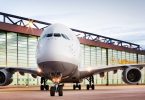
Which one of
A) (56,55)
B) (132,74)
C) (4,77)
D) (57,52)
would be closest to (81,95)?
(56,55)

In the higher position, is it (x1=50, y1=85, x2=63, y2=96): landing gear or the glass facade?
the glass facade

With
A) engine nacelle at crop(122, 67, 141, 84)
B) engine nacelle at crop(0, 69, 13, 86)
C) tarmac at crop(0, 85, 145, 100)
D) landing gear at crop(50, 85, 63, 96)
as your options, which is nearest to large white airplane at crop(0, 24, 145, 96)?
landing gear at crop(50, 85, 63, 96)

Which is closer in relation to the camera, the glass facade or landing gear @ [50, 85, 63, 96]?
landing gear @ [50, 85, 63, 96]

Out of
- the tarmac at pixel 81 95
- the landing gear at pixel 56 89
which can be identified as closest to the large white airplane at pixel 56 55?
the landing gear at pixel 56 89

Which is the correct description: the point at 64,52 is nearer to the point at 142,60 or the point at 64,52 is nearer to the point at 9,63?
the point at 9,63

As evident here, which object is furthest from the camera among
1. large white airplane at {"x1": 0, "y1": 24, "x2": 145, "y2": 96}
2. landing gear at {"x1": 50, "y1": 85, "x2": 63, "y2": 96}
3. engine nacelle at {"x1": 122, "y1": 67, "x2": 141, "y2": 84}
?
engine nacelle at {"x1": 122, "y1": 67, "x2": 141, "y2": 84}

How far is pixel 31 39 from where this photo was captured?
5300 centimetres

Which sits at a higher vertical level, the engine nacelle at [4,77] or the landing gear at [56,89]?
the engine nacelle at [4,77]

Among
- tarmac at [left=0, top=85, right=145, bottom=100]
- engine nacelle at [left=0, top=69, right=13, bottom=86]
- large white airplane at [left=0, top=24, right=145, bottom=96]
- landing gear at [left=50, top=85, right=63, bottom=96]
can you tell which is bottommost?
tarmac at [left=0, top=85, right=145, bottom=100]

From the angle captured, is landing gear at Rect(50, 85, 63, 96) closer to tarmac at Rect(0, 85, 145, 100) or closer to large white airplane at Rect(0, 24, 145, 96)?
large white airplane at Rect(0, 24, 145, 96)

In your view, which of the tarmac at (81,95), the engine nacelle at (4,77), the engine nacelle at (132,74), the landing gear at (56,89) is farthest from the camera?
the engine nacelle at (4,77)

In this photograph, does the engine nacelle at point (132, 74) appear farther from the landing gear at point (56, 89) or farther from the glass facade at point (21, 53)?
the glass facade at point (21, 53)

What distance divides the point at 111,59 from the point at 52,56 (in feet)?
171

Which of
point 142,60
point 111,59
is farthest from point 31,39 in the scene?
point 142,60
